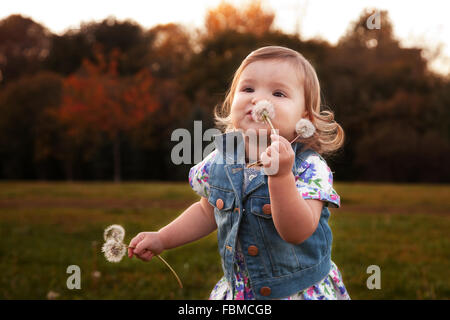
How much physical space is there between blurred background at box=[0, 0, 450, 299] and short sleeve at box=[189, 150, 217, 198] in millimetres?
1514

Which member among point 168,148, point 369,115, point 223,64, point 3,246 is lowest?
point 3,246

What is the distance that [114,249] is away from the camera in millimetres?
2070

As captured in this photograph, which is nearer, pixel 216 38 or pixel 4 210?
pixel 4 210

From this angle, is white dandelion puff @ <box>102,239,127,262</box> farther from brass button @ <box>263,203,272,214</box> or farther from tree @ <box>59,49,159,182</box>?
tree @ <box>59,49,159,182</box>

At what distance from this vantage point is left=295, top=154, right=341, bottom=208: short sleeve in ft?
6.36

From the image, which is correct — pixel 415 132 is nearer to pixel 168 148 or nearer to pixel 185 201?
pixel 168 148

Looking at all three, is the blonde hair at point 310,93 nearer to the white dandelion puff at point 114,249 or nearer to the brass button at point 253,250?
the brass button at point 253,250

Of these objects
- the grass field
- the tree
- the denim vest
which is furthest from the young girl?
Answer: the tree

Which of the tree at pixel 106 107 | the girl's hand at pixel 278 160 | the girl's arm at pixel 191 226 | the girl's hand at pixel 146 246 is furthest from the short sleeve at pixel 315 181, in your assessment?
the tree at pixel 106 107

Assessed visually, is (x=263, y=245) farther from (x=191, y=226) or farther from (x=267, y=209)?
(x=191, y=226)

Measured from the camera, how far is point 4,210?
8.38 metres

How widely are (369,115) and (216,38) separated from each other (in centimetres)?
958

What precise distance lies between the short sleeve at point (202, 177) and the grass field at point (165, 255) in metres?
1.16
